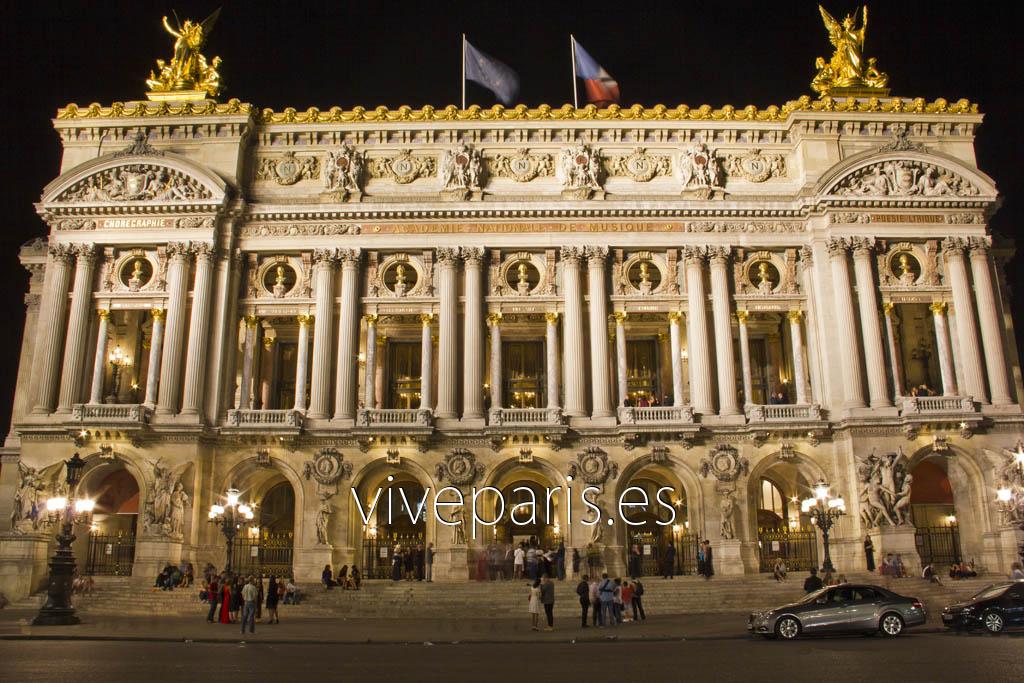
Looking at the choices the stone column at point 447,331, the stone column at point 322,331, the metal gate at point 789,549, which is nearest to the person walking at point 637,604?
the metal gate at point 789,549

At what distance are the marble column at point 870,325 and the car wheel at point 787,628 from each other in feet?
65.5

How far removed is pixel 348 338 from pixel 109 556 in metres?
13.9

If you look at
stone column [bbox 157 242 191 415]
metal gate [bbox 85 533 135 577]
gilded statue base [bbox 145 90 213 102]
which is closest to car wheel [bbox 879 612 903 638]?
stone column [bbox 157 242 191 415]

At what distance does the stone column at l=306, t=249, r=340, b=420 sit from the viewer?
41.1 meters

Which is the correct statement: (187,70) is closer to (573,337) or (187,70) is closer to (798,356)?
(573,337)

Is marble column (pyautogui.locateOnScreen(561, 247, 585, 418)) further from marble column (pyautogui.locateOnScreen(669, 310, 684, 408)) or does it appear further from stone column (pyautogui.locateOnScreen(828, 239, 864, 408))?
stone column (pyautogui.locateOnScreen(828, 239, 864, 408))

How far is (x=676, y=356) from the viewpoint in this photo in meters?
42.2

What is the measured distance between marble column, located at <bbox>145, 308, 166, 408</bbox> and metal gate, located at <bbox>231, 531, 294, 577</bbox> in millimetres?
7464

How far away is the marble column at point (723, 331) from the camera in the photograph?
41094mm

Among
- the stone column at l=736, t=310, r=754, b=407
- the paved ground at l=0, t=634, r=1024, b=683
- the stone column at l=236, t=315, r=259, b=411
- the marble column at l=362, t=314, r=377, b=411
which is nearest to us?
the paved ground at l=0, t=634, r=1024, b=683

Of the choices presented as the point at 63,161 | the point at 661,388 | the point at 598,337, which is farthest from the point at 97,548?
the point at 661,388

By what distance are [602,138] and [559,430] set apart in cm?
1473

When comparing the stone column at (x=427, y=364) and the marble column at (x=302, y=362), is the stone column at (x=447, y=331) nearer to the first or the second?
the stone column at (x=427, y=364)

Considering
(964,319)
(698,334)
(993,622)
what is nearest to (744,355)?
(698,334)
